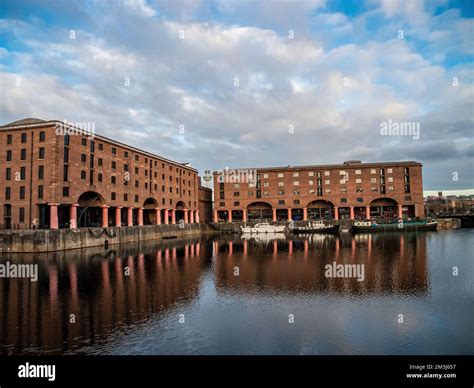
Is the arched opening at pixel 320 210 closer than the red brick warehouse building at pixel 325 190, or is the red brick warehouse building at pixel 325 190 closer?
the red brick warehouse building at pixel 325 190

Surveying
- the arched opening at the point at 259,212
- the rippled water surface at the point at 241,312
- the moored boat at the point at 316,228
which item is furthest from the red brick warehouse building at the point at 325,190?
the rippled water surface at the point at 241,312

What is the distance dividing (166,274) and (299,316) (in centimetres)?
1388

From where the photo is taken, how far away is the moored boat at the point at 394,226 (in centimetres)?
7862

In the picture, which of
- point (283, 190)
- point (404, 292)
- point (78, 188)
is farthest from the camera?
point (283, 190)

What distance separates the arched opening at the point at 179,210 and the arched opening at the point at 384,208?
170 feet

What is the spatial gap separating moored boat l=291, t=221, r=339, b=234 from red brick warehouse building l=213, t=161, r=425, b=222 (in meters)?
7.10

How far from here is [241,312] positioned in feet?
48.7

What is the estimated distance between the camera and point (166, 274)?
25031 millimetres

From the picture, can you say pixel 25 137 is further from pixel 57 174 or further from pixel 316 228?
pixel 316 228

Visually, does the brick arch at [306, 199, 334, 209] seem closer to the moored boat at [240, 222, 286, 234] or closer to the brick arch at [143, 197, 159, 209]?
the moored boat at [240, 222, 286, 234]

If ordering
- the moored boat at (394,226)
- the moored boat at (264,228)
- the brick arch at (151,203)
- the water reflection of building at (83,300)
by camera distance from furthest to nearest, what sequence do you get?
1. the moored boat at (264,228)
2. the moored boat at (394,226)
3. the brick arch at (151,203)
4. the water reflection of building at (83,300)

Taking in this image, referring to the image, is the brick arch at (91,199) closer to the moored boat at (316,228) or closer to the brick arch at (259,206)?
the moored boat at (316,228)
